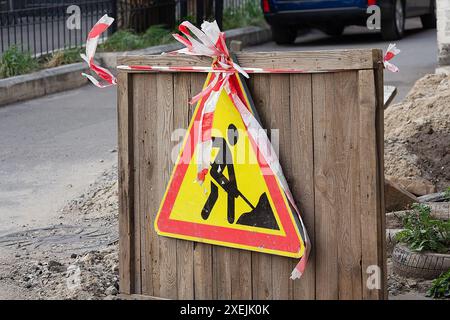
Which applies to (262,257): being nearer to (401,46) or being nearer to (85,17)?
(85,17)

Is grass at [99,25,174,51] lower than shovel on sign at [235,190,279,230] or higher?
higher

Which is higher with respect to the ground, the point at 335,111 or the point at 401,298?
the point at 335,111

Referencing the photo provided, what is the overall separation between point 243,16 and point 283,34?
161 centimetres

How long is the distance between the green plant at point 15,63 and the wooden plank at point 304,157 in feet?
30.8

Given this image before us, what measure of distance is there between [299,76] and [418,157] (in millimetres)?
3963

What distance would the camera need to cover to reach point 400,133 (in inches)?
340

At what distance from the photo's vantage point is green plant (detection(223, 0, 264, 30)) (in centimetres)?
1909

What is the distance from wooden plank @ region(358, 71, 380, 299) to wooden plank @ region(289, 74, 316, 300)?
249 millimetres

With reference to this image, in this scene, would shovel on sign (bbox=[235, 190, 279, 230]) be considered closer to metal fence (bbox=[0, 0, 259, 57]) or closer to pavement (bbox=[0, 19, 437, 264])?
pavement (bbox=[0, 19, 437, 264])

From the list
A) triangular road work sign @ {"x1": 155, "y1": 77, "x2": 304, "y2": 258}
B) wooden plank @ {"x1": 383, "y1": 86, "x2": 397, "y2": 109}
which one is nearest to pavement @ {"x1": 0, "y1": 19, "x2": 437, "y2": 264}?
wooden plank @ {"x1": 383, "y1": 86, "x2": 397, "y2": 109}

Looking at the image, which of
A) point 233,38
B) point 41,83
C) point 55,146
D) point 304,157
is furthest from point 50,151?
point 233,38

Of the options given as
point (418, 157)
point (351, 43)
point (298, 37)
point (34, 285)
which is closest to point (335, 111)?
point (34, 285)

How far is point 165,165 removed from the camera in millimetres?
4855
